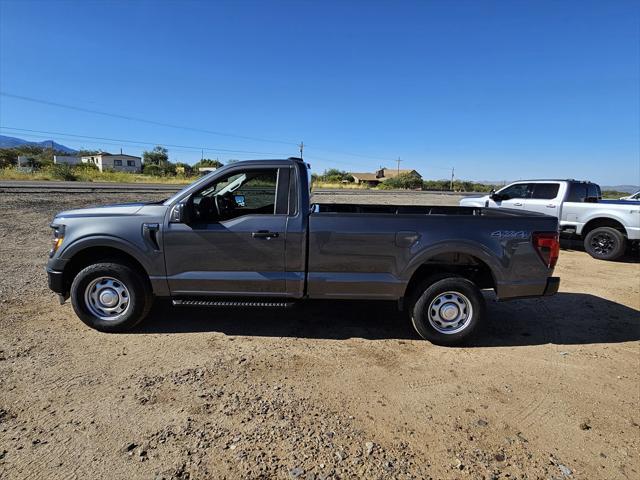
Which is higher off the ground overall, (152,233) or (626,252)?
(152,233)

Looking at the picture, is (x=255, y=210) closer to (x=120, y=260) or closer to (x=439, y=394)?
(x=120, y=260)

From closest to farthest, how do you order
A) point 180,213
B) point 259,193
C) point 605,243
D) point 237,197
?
point 180,213
point 259,193
point 237,197
point 605,243

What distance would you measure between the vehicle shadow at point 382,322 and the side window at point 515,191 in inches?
237

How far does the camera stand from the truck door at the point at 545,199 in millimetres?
10531

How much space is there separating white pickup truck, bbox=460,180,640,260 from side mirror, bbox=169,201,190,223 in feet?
31.4

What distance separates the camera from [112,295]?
451 centimetres

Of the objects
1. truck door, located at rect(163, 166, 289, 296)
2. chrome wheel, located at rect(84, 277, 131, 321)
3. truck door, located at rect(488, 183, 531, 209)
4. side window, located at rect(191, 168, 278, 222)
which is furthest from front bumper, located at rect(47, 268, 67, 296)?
truck door, located at rect(488, 183, 531, 209)

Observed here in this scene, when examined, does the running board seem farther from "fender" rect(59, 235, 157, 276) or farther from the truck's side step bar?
"fender" rect(59, 235, 157, 276)

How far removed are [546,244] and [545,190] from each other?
7627mm

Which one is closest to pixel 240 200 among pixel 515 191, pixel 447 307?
pixel 447 307

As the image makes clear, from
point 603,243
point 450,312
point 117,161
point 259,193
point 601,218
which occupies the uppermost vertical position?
point 117,161

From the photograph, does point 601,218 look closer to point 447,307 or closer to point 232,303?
point 447,307

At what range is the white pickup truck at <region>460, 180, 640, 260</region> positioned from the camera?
9.39m

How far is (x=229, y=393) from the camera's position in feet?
11.1
